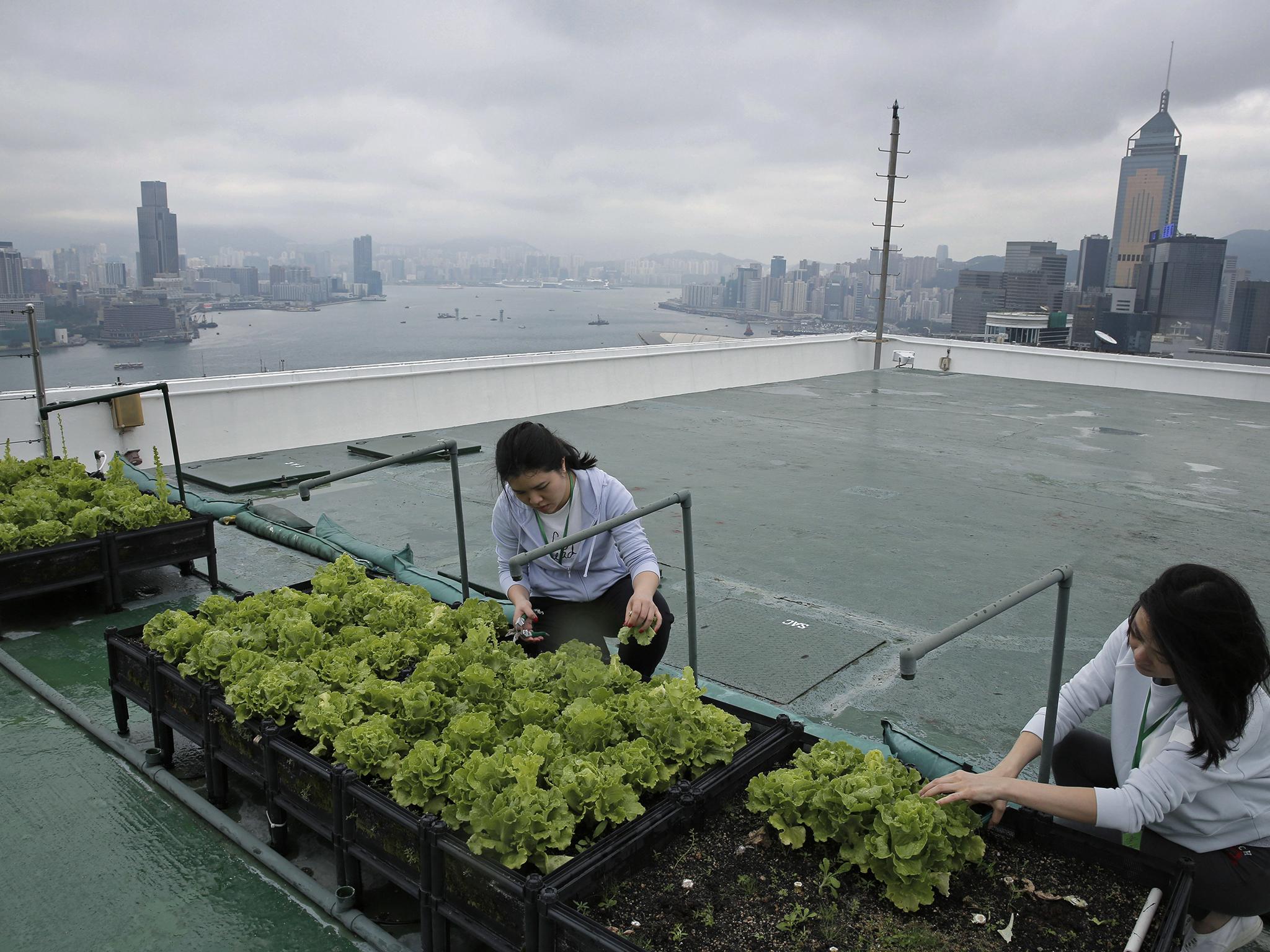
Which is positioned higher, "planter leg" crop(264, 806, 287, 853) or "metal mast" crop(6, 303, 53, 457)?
"metal mast" crop(6, 303, 53, 457)

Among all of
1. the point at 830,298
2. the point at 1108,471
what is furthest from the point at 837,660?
the point at 830,298

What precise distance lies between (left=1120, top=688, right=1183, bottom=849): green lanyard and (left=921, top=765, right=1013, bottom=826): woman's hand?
0.36 m

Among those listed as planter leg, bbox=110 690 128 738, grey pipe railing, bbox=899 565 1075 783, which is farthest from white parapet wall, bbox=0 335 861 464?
grey pipe railing, bbox=899 565 1075 783

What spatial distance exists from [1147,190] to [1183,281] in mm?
22613

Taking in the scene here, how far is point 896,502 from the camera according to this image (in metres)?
7.70

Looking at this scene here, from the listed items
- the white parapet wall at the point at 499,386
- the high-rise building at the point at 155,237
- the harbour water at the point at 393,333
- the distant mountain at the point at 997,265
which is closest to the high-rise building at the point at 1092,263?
the distant mountain at the point at 997,265

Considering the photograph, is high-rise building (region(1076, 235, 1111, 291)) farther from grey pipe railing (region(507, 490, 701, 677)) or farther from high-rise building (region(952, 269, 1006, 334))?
grey pipe railing (region(507, 490, 701, 677))

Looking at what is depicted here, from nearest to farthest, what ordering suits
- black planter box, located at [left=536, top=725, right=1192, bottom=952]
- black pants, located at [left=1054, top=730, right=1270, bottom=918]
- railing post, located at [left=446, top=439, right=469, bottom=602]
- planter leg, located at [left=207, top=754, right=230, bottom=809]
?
black planter box, located at [left=536, top=725, right=1192, bottom=952], black pants, located at [left=1054, top=730, right=1270, bottom=918], planter leg, located at [left=207, top=754, right=230, bottom=809], railing post, located at [left=446, top=439, right=469, bottom=602]

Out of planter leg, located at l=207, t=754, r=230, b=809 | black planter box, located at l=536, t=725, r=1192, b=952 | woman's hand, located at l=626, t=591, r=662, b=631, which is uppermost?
woman's hand, located at l=626, t=591, r=662, b=631

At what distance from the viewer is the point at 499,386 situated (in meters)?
11.8

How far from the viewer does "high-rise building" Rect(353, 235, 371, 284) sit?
55094 mm

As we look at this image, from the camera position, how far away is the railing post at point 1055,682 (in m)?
2.50

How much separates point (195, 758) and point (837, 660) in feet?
9.63

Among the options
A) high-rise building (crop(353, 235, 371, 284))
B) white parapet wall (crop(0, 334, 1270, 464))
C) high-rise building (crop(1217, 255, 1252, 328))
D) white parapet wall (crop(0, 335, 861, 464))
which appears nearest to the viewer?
white parapet wall (crop(0, 335, 861, 464))
